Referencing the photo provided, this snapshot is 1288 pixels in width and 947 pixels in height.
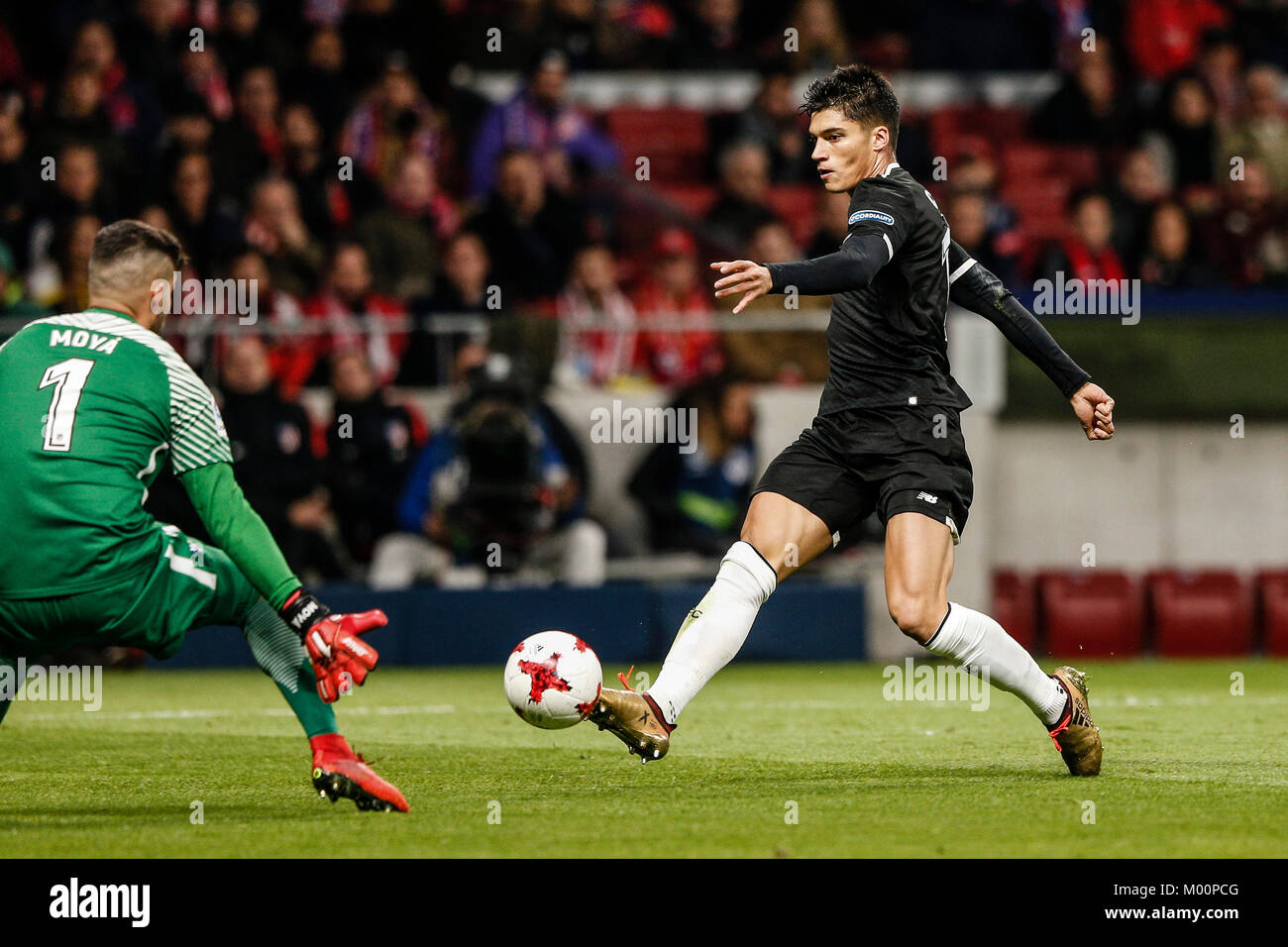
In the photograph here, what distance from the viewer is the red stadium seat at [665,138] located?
1719 cm

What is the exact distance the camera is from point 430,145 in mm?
15344

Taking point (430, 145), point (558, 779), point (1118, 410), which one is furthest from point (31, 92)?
point (558, 779)

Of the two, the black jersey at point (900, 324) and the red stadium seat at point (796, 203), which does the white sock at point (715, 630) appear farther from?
the red stadium seat at point (796, 203)

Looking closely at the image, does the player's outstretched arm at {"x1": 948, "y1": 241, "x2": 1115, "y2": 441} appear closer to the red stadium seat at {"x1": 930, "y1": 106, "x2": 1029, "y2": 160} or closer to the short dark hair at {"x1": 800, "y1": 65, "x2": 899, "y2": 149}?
the short dark hair at {"x1": 800, "y1": 65, "x2": 899, "y2": 149}

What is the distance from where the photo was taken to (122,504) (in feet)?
18.0

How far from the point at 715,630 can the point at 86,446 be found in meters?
2.04

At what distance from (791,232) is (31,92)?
5.96 meters

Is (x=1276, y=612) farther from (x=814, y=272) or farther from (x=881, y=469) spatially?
(x=814, y=272)

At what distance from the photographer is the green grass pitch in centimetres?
515

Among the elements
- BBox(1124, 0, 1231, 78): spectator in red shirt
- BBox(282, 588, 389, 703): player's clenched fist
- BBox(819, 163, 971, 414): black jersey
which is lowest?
BBox(282, 588, 389, 703): player's clenched fist

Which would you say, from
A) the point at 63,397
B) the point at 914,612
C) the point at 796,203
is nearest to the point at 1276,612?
the point at 796,203

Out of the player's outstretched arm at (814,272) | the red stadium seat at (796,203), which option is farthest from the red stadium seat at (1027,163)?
the player's outstretched arm at (814,272)

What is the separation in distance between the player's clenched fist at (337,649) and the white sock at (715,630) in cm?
127

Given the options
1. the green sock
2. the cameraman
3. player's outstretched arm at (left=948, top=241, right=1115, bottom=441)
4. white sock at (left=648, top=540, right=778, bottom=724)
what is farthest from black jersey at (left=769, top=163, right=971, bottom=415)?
the cameraman
